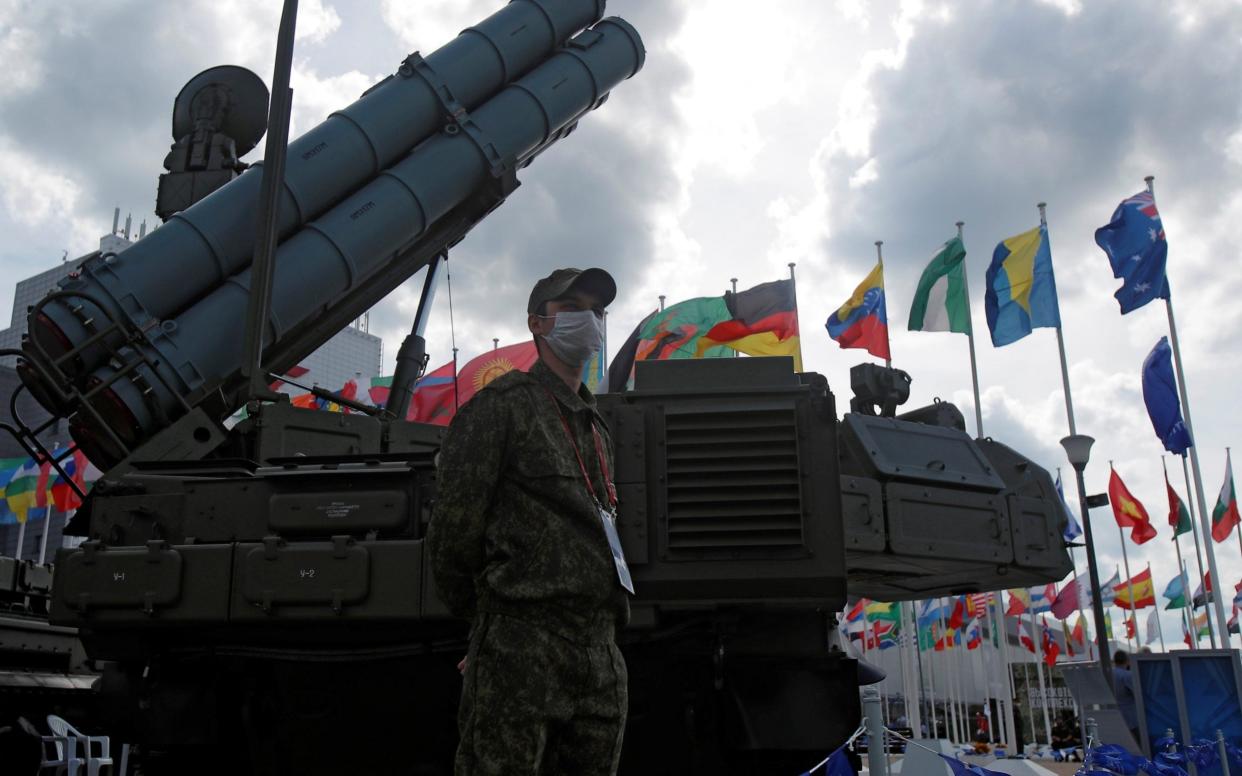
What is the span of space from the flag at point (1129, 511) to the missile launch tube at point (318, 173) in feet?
39.5

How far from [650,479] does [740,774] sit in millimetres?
1193

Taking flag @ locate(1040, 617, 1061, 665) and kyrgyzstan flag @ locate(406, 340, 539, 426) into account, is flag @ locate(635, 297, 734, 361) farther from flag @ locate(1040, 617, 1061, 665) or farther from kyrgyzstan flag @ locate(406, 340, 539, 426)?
flag @ locate(1040, 617, 1061, 665)

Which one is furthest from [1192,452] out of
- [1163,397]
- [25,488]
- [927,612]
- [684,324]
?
[25,488]

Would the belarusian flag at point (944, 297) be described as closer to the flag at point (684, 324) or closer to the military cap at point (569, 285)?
the flag at point (684, 324)

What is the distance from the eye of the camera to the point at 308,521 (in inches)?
148

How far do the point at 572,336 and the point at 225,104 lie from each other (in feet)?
21.9

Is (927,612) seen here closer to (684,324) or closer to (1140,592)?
(1140,592)

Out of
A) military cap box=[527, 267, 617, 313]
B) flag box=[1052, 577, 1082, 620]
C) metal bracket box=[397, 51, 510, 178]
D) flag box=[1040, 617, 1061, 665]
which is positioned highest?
metal bracket box=[397, 51, 510, 178]

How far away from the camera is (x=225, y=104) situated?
7.75 meters

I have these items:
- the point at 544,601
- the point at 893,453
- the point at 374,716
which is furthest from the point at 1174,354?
the point at 544,601

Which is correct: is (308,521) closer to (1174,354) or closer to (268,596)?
(268,596)

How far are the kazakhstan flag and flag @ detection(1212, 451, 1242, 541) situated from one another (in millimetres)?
6620

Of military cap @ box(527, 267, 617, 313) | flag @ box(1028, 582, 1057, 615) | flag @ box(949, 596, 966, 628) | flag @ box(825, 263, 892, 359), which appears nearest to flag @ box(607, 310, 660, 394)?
military cap @ box(527, 267, 617, 313)

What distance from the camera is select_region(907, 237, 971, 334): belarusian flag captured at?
40.5 ft
